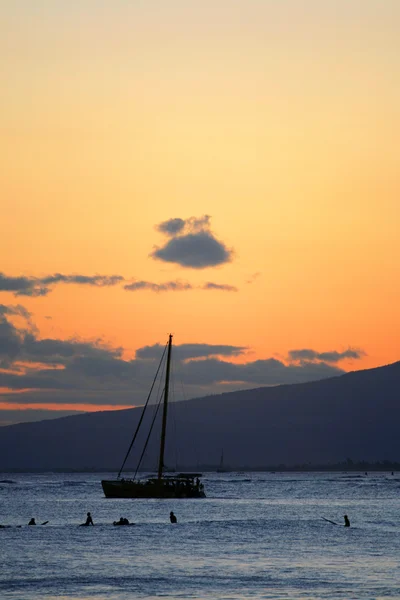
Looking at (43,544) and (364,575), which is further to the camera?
(43,544)

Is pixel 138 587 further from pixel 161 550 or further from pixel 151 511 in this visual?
pixel 151 511

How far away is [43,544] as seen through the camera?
79.1 m

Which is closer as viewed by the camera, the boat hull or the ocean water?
the ocean water

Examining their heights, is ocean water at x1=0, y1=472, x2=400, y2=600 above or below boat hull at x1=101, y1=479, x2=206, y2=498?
below

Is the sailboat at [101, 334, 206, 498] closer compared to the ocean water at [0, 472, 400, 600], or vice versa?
the ocean water at [0, 472, 400, 600]

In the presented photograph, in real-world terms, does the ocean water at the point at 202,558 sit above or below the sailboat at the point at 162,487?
below

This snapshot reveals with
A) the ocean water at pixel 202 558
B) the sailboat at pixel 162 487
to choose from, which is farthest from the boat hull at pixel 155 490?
the ocean water at pixel 202 558

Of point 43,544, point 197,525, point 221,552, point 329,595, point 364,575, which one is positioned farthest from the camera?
point 197,525

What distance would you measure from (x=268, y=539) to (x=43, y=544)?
18.1 metres

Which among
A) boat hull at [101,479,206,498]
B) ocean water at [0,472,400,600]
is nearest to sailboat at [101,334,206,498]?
boat hull at [101,479,206,498]

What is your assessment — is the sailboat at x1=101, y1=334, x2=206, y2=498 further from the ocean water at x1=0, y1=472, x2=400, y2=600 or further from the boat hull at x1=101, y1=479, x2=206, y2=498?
the ocean water at x1=0, y1=472, x2=400, y2=600

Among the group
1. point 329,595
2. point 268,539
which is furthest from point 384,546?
point 329,595

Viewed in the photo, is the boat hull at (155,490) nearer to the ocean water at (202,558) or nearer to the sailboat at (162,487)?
the sailboat at (162,487)

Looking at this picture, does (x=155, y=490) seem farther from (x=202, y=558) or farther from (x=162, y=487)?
(x=202, y=558)
